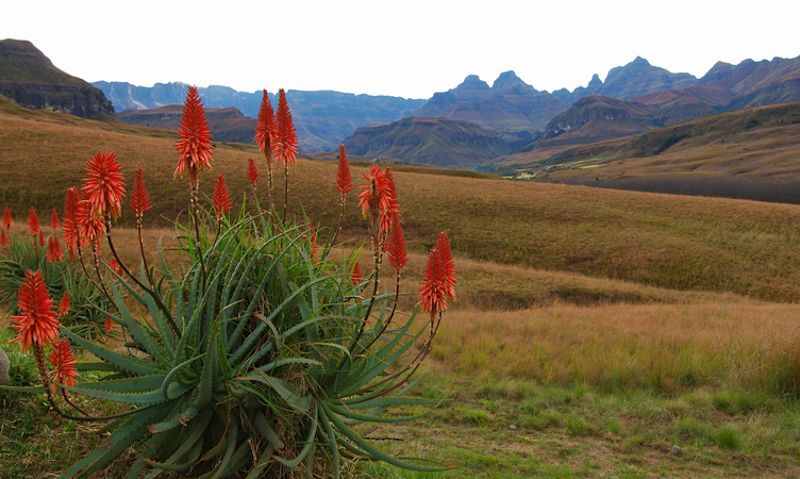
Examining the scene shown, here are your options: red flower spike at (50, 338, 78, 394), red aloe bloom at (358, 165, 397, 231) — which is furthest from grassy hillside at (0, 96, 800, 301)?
red flower spike at (50, 338, 78, 394)

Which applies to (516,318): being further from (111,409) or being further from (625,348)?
(111,409)

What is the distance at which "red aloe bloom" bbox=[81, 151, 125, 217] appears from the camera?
2.73 meters

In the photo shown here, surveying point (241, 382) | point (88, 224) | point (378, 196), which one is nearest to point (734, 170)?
point (378, 196)

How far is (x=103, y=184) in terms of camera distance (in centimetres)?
276

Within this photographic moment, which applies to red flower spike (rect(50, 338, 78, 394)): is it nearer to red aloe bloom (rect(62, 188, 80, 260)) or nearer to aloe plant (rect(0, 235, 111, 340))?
red aloe bloom (rect(62, 188, 80, 260))

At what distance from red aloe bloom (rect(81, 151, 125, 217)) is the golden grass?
7.77m

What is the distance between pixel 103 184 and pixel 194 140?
57 centimetres

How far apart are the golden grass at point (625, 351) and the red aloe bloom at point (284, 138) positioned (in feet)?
22.2

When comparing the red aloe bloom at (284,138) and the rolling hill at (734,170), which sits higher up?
the rolling hill at (734,170)

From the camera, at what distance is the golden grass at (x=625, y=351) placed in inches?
345

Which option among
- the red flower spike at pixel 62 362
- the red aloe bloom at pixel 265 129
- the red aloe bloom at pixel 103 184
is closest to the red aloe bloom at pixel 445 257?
the red aloe bloom at pixel 265 129

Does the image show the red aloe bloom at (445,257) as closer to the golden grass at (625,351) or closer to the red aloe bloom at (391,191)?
the red aloe bloom at (391,191)

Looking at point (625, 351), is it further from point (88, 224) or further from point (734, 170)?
point (734, 170)

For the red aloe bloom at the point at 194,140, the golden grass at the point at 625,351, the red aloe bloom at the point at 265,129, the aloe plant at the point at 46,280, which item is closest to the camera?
the red aloe bloom at the point at 194,140
